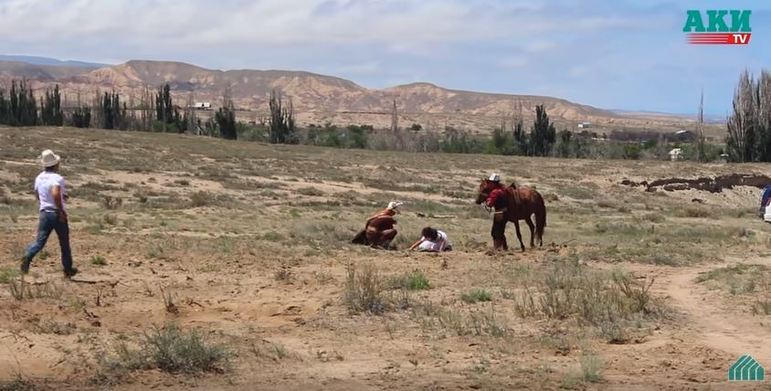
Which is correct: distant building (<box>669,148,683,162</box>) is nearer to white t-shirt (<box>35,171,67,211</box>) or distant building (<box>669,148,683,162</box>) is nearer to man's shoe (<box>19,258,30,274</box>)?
white t-shirt (<box>35,171,67,211</box>)

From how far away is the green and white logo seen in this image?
823cm

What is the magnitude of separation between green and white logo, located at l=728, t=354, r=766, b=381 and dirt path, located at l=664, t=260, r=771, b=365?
293 mm

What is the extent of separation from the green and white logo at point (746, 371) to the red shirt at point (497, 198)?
26.4ft

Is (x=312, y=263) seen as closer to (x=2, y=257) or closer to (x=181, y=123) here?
(x=2, y=257)

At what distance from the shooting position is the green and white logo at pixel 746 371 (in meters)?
8.23

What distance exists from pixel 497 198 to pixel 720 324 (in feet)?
21.4

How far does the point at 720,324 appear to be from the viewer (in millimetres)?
10570

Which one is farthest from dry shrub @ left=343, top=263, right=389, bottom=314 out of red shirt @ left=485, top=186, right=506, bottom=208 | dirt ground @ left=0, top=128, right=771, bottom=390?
red shirt @ left=485, top=186, right=506, bottom=208

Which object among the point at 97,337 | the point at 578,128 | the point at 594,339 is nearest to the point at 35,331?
the point at 97,337

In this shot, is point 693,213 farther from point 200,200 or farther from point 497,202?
point 497,202

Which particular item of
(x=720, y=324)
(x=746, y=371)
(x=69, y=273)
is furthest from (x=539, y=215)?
(x=746, y=371)

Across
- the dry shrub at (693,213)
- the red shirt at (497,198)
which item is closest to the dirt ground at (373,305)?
the red shirt at (497,198)

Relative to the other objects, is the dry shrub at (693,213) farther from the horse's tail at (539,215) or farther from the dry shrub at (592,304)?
the dry shrub at (592,304)

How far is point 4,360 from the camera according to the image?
832 centimetres
